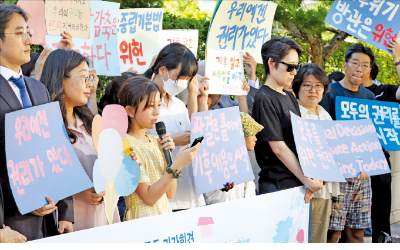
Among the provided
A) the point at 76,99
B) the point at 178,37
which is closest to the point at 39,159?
the point at 76,99

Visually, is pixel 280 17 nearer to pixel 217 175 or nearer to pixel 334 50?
pixel 334 50

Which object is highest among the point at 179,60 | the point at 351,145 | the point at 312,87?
the point at 179,60

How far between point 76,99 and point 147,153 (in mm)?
495

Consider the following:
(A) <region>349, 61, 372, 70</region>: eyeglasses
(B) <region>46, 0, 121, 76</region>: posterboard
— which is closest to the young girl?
(B) <region>46, 0, 121, 76</region>: posterboard

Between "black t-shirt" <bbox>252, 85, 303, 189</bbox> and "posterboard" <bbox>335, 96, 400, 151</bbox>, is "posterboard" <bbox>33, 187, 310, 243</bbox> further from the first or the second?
"posterboard" <bbox>335, 96, 400, 151</bbox>

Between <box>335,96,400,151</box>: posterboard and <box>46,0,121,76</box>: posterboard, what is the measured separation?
76.1 inches

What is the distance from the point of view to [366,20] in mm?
4551

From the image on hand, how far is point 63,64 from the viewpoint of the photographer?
2469mm

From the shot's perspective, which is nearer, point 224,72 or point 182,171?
point 182,171

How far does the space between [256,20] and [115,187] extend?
249cm

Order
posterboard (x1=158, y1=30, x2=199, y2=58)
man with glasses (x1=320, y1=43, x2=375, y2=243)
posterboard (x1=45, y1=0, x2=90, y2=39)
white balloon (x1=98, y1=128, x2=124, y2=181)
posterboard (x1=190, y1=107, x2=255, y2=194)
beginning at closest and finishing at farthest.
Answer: white balloon (x1=98, y1=128, x2=124, y2=181) < posterboard (x1=190, y1=107, x2=255, y2=194) < posterboard (x1=45, y1=0, x2=90, y2=39) < man with glasses (x1=320, y1=43, x2=375, y2=243) < posterboard (x1=158, y1=30, x2=199, y2=58)

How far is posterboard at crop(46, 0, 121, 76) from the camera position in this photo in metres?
3.81

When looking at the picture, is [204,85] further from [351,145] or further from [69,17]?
[351,145]

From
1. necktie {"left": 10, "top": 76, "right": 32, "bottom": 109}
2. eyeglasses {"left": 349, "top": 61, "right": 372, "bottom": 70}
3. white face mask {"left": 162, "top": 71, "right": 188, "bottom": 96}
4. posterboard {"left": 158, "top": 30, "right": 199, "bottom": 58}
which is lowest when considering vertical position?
white face mask {"left": 162, "top": 71, "right": 188, "bottom": 96}
